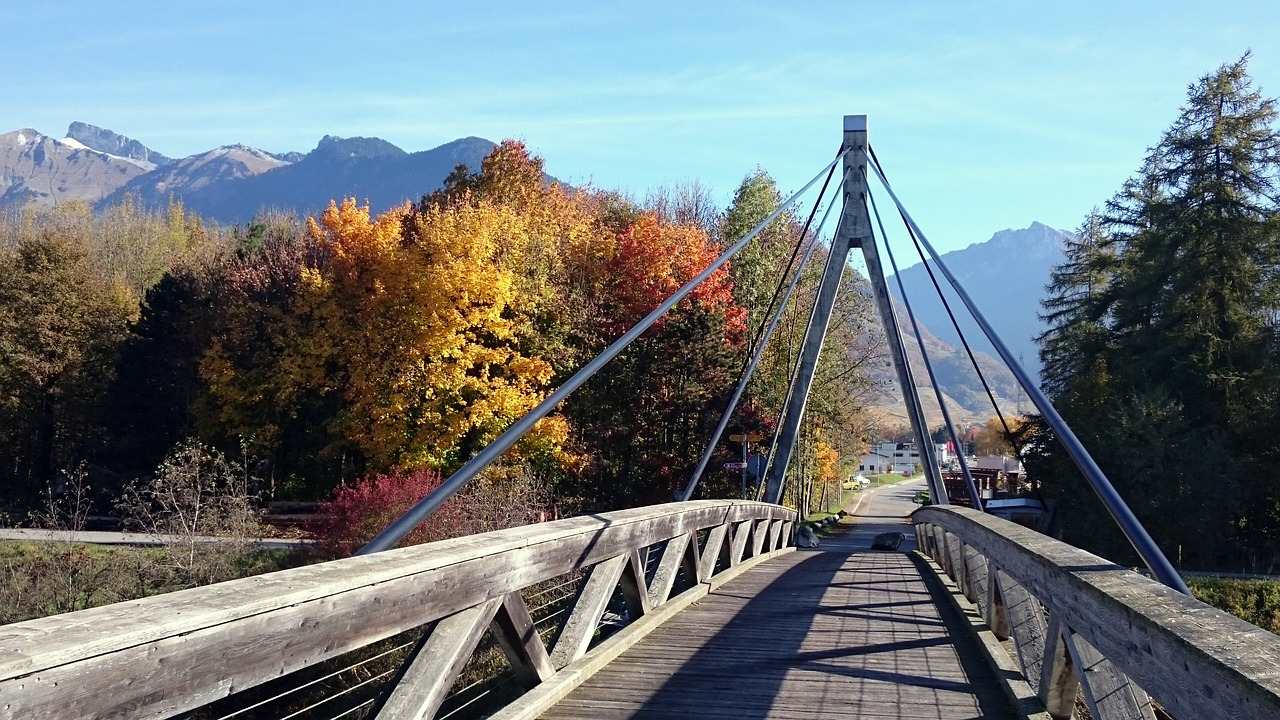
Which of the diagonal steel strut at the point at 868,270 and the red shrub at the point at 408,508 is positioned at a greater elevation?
the diagonal steel strut at the point at 868,270

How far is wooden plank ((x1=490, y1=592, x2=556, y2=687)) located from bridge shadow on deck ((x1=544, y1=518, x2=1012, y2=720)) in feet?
0.61

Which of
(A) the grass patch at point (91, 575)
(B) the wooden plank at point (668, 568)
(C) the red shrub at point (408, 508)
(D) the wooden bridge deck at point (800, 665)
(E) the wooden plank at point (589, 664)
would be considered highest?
(B) the wooden plank at point (668, 568)

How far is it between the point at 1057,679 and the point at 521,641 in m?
2.28

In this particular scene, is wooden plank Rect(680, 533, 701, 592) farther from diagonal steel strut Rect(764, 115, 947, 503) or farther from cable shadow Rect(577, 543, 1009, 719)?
diagonal steel strut Rect(764, 115, 947, 503)

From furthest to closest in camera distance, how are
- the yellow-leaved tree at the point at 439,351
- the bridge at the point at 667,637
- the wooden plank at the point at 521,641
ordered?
1. the yellow-leaved tree at the point at 439,351
2. the wooden plank at the point at 521,641
3. the bridge at the point at 667,637

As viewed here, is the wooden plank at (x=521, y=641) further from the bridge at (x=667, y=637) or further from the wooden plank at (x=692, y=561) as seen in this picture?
the wooden plank at (x=692, y=561)

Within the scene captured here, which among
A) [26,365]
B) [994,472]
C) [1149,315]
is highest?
[1149,315]

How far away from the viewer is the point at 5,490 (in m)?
39.7

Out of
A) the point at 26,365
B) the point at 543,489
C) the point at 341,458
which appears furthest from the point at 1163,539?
the point at 26,365

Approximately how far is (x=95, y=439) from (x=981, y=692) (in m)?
39.4

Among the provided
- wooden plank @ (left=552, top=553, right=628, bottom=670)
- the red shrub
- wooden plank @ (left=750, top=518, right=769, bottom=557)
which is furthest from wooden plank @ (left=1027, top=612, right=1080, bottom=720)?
the red shrub

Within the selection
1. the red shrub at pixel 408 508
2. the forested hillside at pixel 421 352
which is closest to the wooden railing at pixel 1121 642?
the red shrub at pixel 408 508

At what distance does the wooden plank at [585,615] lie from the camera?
5109 mm

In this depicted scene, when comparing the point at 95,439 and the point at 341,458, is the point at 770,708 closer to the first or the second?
the point at 341,458
